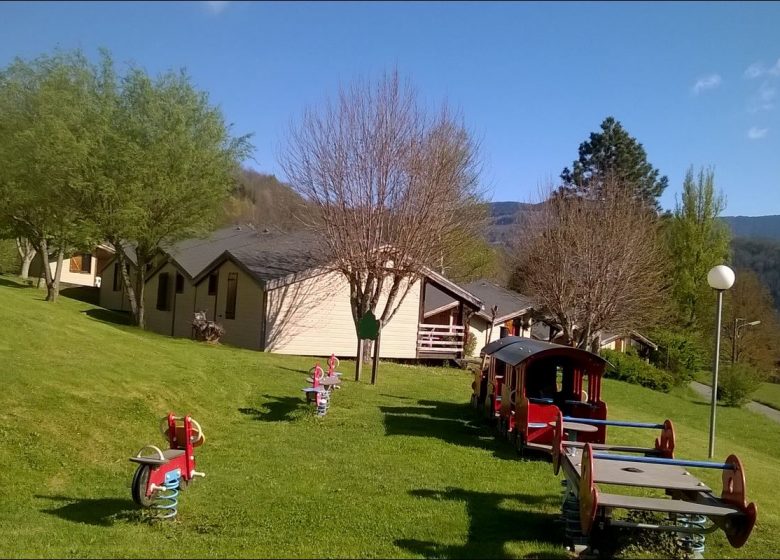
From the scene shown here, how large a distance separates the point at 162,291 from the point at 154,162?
31.0ft

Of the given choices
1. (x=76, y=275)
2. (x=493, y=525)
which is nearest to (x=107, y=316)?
(x=76, y=275)

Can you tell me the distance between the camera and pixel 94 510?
7.69 meters

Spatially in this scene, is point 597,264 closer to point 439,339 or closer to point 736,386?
point 439,339

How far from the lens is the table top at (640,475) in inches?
261

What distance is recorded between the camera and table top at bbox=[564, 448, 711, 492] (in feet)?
21.7

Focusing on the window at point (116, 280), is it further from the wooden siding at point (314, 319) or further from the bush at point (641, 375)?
the bush at point (641, 375)

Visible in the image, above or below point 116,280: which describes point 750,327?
below

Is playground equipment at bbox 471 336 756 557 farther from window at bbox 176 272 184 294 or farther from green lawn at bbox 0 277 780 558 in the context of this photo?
window at bbox 176 272 184 294

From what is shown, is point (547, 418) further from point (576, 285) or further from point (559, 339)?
point (559, 339)

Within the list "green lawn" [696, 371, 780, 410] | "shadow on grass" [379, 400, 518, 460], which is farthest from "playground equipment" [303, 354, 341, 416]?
"green lawn" [696, 371, 780, 410]

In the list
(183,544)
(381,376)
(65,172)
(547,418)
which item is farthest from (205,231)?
(183,544)

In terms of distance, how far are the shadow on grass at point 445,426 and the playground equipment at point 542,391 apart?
1.11ft

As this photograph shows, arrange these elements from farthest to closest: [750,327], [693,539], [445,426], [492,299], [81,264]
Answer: [750,327]
[81,264]
[492,299]
[445,426]
[693,539]

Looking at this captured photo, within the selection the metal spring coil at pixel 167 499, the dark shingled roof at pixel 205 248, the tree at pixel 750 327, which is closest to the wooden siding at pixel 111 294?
the dark shingled roof at pixel 205 248
